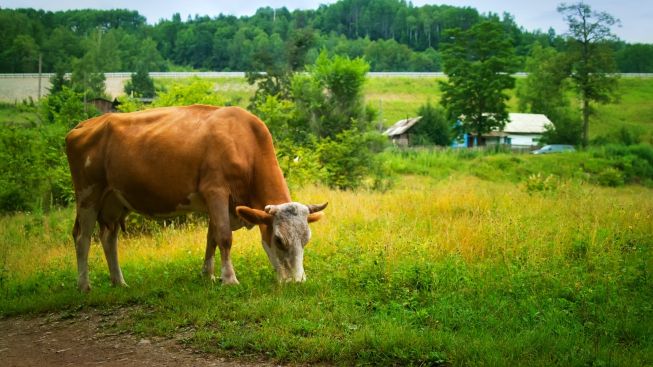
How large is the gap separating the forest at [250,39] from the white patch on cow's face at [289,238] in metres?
47.5

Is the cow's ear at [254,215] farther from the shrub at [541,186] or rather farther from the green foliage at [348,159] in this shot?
the green foliage at [348,159]

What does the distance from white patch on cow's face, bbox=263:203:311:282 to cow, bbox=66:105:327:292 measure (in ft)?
0.04

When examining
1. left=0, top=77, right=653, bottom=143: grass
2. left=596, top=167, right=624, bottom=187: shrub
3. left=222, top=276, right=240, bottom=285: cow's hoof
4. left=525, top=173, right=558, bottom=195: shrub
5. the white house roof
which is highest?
left=0, top=77, right=653, bottom=143: grass

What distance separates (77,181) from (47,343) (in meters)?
3.16

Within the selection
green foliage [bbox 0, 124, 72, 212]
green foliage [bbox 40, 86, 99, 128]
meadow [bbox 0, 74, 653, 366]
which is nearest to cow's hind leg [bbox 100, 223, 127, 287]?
meadow [bbox 0, 74, 653, 366]

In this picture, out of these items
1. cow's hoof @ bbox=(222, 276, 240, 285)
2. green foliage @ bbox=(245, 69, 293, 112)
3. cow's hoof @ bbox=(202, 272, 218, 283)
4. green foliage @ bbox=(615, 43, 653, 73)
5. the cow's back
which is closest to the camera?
cow's hoof @ bbox=(222, 276, 240, 285)

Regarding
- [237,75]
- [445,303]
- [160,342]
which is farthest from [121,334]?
[237,75]

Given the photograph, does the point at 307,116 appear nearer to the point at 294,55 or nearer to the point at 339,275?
the point at 339,275

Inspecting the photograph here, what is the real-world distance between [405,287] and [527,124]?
187ft

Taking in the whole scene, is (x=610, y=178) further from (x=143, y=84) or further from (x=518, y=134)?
(x=143, y=84)

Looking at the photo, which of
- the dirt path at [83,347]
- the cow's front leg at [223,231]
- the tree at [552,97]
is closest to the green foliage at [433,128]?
the tree at [552,97]

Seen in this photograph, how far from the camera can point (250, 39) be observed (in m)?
131

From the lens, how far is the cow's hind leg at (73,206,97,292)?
9.49m

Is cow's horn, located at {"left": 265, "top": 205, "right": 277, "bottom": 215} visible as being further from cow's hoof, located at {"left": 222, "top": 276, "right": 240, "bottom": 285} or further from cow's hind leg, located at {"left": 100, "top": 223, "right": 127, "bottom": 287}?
cow's hind leg, located at {"left": 100, "top": 223, "right": 127, "bottom": 287}
